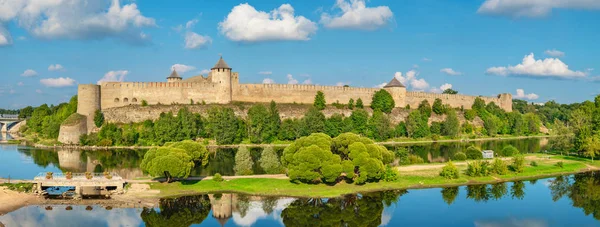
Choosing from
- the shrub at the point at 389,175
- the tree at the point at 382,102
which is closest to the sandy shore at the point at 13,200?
the shrub at the point at 389,175

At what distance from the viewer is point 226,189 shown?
26.5m

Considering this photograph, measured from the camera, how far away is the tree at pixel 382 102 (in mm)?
66750

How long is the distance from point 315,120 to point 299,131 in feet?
7.88

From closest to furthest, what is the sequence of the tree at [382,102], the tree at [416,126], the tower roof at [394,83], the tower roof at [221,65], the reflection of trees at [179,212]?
1. the reflection of trees at [179,212]
2. the tower roof at [221,65]
3. the tree at [416,126]
4. the tree at [382,102]
5. the tower roof at [394,83]

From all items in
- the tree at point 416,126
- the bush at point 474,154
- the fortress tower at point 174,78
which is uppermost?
the fortress tower at point 174,78

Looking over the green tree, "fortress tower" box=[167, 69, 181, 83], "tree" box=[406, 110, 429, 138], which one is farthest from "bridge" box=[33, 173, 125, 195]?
"tree" box=[406, 110, 429, 138]

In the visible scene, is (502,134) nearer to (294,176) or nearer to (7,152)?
(294,176)

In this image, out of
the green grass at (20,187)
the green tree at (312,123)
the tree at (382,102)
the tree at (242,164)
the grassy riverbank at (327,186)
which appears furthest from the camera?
the tree at (382,102)

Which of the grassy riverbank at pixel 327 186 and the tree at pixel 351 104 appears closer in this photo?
the grassy riverbank at pixel 327 186

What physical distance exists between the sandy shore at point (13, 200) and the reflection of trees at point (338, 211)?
12.3m

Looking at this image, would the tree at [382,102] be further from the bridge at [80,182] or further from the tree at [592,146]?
the bridge at [80,182]

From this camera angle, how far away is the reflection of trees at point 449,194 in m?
25.5

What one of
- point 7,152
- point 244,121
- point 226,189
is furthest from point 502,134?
point 7,152

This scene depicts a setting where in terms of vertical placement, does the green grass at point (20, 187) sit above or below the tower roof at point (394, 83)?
below
